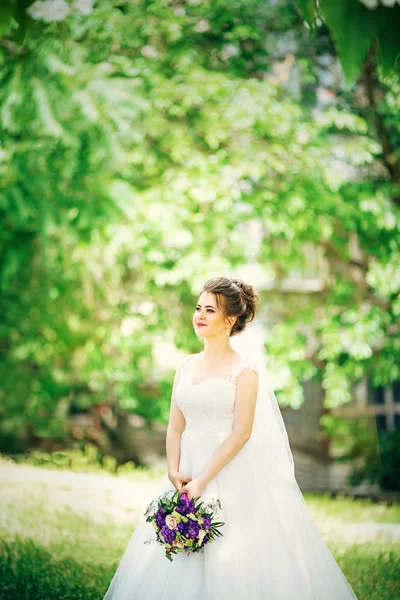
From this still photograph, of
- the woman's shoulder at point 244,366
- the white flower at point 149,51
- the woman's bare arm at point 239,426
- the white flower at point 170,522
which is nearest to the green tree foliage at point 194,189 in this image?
the white flower at point 149,51

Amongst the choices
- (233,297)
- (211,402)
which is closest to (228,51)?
(233,297)

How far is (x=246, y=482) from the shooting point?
3246 mm

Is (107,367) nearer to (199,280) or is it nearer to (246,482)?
(199,280)

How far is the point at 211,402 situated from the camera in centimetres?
324

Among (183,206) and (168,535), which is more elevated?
(183,206)

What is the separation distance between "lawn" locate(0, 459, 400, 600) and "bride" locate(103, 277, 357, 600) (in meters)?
1.27

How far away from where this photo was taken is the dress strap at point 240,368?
3.25 metres

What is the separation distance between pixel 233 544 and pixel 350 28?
102 inches

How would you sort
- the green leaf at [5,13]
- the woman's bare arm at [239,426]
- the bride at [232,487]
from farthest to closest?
1. the woman's bare arm at [239,426]
2. the bride at [232,487]
3. the green leaf at [5,13]

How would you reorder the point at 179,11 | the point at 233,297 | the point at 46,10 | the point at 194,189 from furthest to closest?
the point at 179,11, the point at 194,189, the point at 233,297, the point at 46,10

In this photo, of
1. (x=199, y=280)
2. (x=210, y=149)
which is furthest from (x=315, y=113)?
(x=199, y=280)

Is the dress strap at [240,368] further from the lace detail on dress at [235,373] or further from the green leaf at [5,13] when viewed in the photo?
the green leaf at [5,13]

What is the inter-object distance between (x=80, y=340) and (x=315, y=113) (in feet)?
15.4

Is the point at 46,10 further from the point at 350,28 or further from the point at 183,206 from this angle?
the point at 183,206
